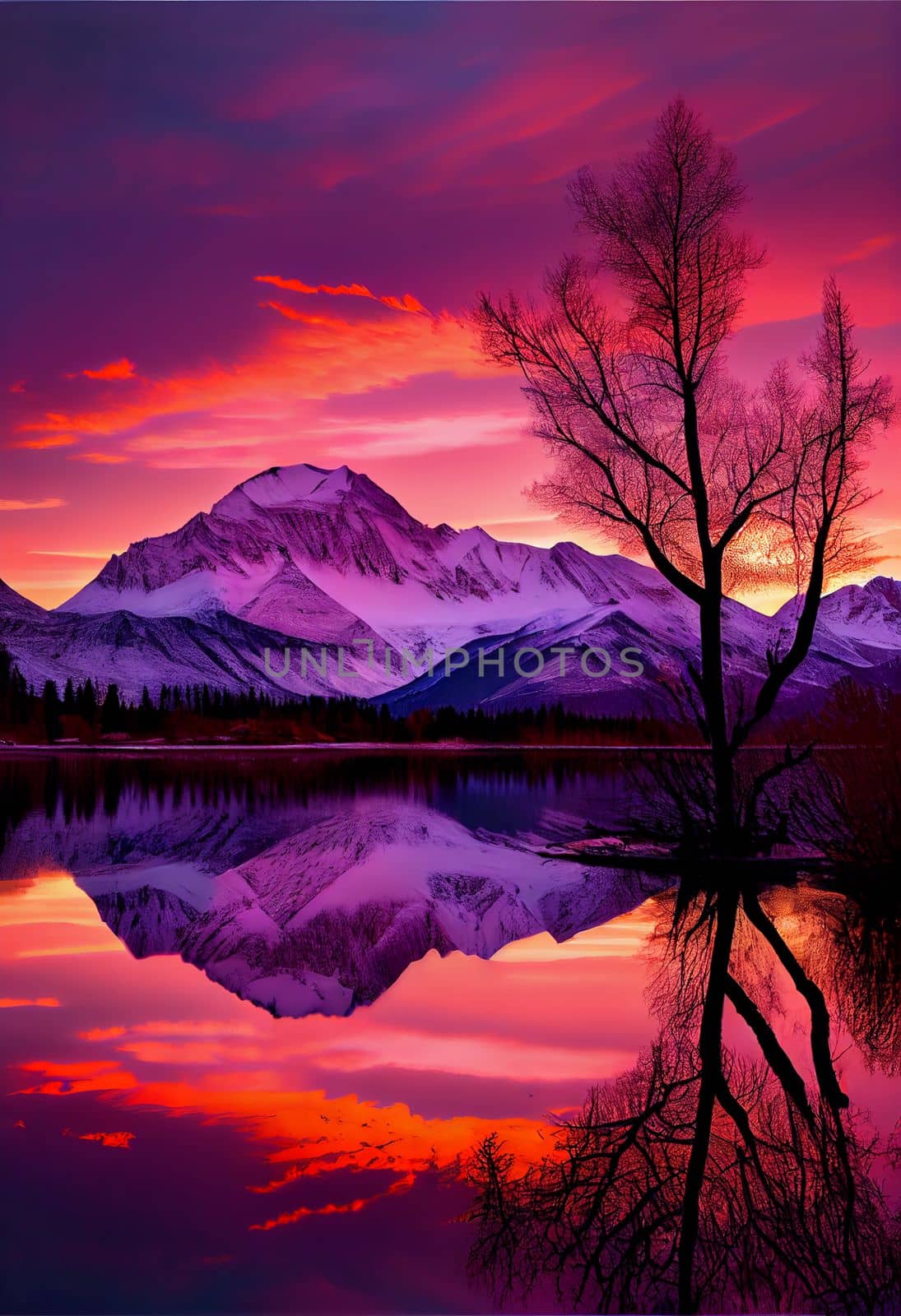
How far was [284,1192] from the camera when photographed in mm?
5980

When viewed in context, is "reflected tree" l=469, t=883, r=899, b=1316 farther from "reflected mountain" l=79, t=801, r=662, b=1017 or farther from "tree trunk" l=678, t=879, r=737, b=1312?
"reflected mountain" l=79, t=801, r=662, b=1017

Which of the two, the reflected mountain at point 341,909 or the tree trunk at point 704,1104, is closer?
the tree trunk at point 704,1104

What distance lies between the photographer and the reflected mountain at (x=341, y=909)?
1179cm

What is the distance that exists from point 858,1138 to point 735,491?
570 inches

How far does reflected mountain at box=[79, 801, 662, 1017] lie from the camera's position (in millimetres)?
11789

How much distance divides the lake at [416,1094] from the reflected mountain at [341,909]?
8cm

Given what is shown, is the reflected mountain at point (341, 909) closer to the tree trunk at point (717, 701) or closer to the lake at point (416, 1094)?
the lake at point (416, 1094)

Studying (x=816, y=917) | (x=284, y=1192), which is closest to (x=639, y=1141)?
(x=284, y=1192)

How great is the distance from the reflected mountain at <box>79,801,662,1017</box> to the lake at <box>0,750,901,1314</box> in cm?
8

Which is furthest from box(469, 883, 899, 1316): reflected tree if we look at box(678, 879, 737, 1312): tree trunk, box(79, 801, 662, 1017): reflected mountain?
box(79, 801, 662, 1017): reflected mountain

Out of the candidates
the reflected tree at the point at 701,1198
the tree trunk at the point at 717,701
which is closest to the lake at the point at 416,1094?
the reflected tree at the point at 701,1198

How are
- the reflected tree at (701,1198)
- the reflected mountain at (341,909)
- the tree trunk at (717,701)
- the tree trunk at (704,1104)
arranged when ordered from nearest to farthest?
the reflected tree at (701,1198), the tree trunk at (704,1104), the reflected mountain at (341,909), the tree trunk at (717,701)

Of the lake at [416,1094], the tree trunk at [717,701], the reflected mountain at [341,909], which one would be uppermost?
the tree trunk at [717,701]

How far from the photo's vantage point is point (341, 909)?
1582cm
